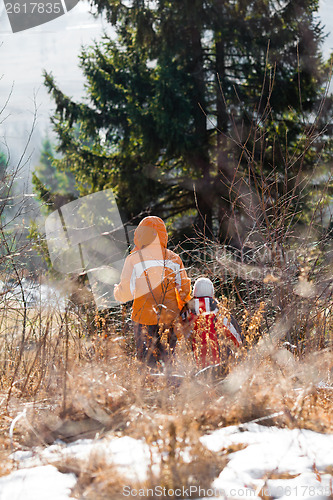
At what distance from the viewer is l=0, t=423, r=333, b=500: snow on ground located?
1.85 metres

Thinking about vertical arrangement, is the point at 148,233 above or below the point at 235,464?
above

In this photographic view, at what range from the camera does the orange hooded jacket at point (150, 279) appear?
387 cm

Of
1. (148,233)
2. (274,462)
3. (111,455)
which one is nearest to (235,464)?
(274,462)

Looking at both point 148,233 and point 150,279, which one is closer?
point 150,279

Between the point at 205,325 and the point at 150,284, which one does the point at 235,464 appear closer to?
the point at 205,325

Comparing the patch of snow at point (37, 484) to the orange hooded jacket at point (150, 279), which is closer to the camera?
the patch of snow at point (37, 484)

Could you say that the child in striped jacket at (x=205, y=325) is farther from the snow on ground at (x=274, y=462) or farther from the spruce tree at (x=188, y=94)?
the spruce tree at (x=188, y=94)

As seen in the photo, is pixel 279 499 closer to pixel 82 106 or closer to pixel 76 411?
pixel 76 411

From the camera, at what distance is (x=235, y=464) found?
2.06 metres

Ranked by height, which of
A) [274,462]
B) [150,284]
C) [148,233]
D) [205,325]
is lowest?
[205,325]

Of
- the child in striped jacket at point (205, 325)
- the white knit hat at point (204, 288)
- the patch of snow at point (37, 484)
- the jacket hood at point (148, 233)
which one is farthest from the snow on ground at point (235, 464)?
the jacket hood at point (148, 233)

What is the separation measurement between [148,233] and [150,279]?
Answer: 41cm

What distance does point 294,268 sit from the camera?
3.90 m

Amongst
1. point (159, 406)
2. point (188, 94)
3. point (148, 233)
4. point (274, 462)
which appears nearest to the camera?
point (274, 462)
